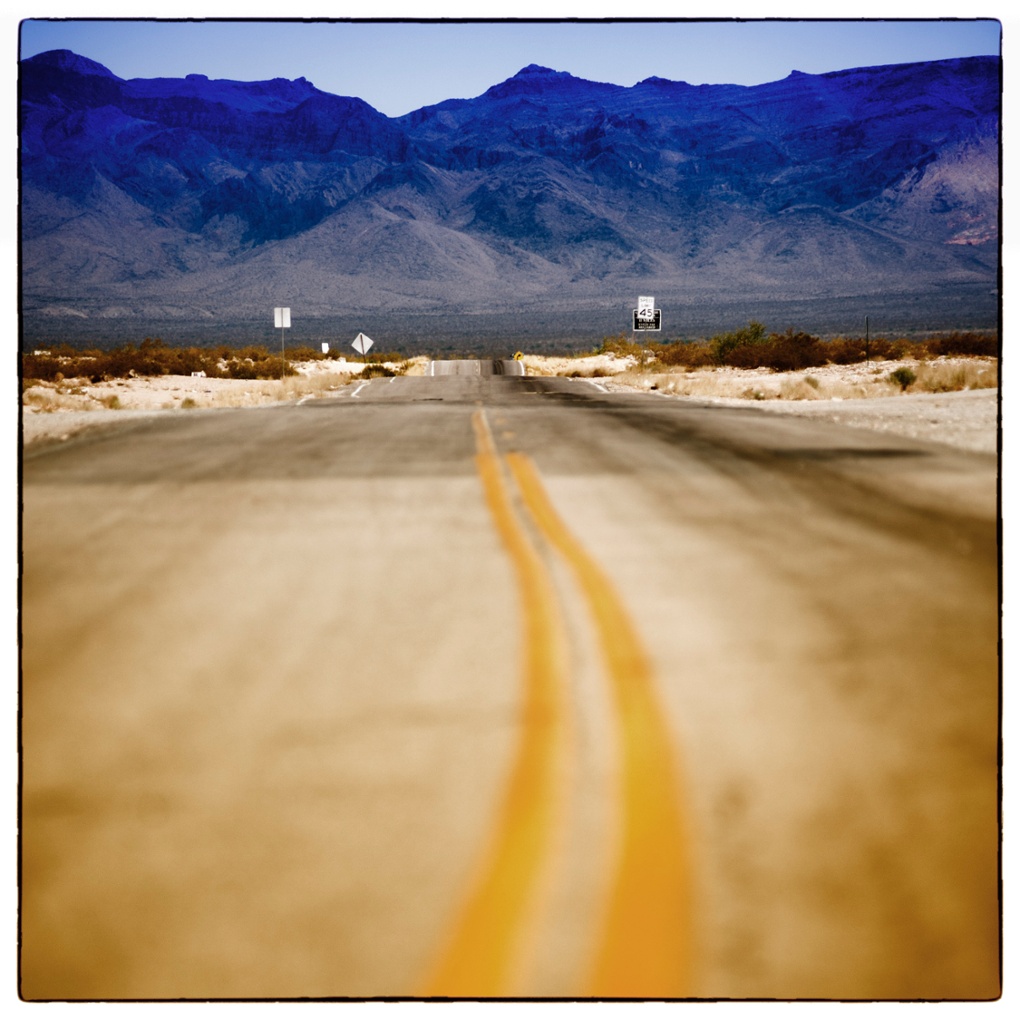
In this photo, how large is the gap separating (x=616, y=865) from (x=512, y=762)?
25.6 inches

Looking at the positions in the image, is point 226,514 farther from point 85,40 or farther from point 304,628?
point 85,40

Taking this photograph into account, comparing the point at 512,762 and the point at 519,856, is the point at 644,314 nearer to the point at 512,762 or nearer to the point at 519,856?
the point at 512,762

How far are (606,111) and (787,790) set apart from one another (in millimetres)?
6740

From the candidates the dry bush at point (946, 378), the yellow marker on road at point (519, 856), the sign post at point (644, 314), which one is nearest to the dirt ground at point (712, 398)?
the dry bush at point (946, 378)

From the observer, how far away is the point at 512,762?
3.75 m

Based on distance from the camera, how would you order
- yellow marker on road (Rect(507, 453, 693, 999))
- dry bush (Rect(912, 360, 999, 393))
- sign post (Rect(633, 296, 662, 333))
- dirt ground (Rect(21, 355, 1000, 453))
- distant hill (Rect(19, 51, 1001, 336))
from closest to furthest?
yellow marker on road (Rect(507, 453, 693, 999)) → dirt ground (Rect(21, 355, 1000, 453)) → dry bush (Rect(912, 360, 999, 393)) → sign post (Rect(633, 296, 662, 333)) → distant hill (Rect(19, 51, 1001, 336))

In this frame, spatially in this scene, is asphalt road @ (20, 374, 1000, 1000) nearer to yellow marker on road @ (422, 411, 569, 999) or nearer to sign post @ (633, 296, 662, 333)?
yellow marker on road @ (422, 411, 569, 999)

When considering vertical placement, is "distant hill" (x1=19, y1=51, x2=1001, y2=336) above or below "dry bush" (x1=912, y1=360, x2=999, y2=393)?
above

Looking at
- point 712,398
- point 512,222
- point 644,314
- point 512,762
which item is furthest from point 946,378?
point 512,222

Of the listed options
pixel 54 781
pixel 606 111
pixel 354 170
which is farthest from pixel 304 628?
pixel 354 170

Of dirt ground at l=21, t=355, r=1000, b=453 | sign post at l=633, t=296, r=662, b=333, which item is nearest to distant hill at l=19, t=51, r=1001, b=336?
dirt ground at l=21, t=355, r=1000, b=453

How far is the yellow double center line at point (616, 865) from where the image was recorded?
293 centimetres

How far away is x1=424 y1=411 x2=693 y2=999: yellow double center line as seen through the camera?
2930mm

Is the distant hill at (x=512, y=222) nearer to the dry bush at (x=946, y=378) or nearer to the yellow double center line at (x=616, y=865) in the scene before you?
the dry bush at (x=946, y=378)
